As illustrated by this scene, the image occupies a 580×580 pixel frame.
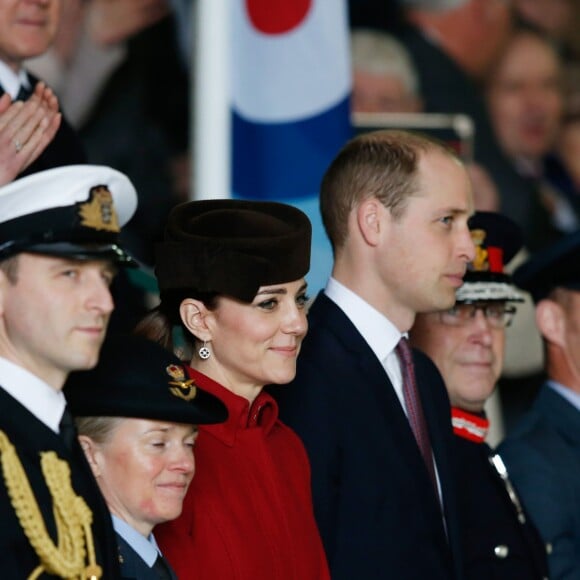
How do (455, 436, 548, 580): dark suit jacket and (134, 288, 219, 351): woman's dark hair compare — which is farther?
(455, 436, 548, 580): dark suit jacket

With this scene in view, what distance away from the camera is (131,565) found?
314cm

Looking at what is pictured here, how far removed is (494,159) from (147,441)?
4.41 m

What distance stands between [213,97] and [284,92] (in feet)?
0.76

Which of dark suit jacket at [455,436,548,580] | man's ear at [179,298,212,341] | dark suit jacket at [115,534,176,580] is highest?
man's ear at [179,298,212,341]

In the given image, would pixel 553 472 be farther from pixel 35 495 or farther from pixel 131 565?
pixel 35 495

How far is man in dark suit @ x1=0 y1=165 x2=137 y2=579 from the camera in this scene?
286 cm

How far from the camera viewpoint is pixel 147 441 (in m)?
3.20

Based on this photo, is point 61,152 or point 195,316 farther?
point 61,152

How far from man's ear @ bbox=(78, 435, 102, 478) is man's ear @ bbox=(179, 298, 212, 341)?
42 cm

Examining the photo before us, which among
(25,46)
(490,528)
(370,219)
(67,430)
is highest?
(25,46)

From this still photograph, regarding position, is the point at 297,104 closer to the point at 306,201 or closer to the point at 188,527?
the point at 306,201

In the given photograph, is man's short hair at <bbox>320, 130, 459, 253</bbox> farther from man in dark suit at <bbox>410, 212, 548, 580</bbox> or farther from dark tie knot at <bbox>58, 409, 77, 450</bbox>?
dark tie knot at <bbox>58, 409, 77, 450</bbox>

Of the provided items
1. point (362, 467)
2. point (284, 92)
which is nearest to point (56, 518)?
point (362, 467)

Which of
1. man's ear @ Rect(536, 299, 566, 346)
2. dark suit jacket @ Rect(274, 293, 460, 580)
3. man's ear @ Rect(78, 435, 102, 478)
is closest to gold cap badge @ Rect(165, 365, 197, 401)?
man's ear @ Rect(78, 435, 102, 478)
